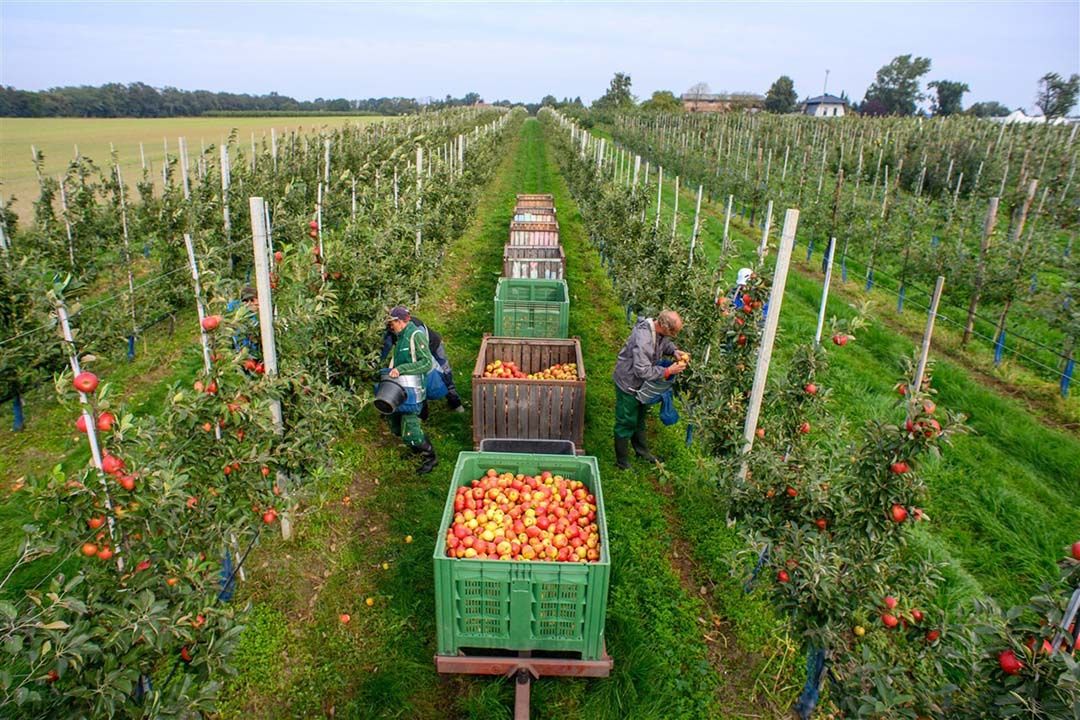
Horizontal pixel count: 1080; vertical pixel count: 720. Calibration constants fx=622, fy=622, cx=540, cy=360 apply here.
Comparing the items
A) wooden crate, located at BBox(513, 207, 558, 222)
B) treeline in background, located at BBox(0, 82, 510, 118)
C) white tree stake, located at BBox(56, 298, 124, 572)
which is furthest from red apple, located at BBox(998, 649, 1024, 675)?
treeline in background, located at BBox(0, 82, 510, 118)

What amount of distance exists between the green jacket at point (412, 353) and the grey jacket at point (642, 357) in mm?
2261

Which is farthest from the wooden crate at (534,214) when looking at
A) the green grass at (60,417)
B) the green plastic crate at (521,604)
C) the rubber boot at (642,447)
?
the green plastic crate at (521,604)

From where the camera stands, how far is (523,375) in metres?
8.80

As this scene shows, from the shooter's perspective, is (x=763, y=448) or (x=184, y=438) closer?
(x=184, y=438)

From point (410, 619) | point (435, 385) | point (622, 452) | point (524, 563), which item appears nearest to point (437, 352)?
point (435, 385)

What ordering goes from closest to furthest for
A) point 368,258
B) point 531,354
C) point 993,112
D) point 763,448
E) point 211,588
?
1. point 211,588
2. point 763,448
3. point 368,258
4. point 531,354
5. point 993,112

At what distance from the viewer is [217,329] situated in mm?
4109

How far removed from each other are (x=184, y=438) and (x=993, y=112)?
4413 inches

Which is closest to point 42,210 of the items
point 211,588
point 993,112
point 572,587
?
point 211,588

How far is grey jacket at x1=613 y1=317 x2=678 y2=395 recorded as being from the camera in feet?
23.0

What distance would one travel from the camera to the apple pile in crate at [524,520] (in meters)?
4.96

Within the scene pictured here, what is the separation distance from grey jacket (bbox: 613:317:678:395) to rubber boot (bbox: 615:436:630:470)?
2.34ft

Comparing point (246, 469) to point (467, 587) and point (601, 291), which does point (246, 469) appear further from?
point (601, 291)

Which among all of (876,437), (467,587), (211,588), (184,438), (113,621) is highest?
(876,437)
